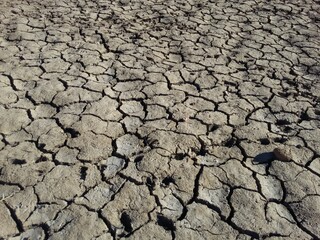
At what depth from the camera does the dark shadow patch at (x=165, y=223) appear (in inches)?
79.4

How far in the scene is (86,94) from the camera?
3.10m

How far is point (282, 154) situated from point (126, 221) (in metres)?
1.17

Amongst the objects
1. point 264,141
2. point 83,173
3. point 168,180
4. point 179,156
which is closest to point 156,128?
point 179,156

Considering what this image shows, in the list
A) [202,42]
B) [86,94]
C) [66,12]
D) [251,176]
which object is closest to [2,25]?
[66,12]

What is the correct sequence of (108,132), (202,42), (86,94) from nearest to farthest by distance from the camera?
1. (108,132)
2. (86,94)
3. (202,42)

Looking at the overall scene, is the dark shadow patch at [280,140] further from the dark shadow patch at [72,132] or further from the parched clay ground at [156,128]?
the dark shadow patch at [72,132]

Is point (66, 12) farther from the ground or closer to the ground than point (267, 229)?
closer to the ground

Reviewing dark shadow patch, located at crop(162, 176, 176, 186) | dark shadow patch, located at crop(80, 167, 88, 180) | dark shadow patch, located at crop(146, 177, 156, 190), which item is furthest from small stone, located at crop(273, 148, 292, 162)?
dark shadow patch, located at crop(80, 167, 88, 180)

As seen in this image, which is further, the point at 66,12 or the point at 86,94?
the point at 66,12

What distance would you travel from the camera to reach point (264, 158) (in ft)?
8.20

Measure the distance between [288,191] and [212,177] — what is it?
47 cm

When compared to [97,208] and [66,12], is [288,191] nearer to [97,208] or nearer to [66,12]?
[97,208]

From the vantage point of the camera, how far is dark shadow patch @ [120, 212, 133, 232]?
2.01 m

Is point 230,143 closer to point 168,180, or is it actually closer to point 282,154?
point 282,154
